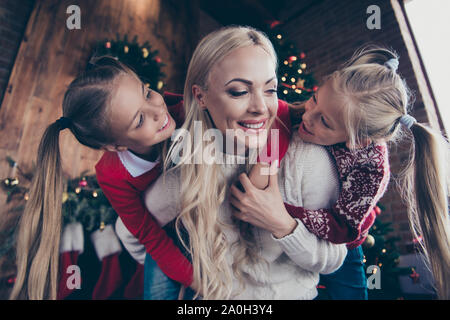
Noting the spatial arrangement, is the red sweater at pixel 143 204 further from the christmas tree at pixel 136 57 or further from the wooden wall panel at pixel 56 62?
the christmas tree at pixel 136 57

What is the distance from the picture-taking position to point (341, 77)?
0.62 meters

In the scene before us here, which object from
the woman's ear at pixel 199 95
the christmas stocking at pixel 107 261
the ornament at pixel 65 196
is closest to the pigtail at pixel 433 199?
the woman's ear at pixel 199 95

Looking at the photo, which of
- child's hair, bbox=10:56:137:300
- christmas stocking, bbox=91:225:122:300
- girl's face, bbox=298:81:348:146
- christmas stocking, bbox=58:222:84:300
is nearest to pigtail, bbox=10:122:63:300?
child's hair, bbox=10:56:137:300

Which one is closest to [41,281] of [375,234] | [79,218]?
[79,218]

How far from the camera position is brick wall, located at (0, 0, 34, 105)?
4.38 ft

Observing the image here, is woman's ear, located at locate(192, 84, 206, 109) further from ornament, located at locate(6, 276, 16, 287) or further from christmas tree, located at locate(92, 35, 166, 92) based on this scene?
ornament, located at locate(6, 276, 16, 287)

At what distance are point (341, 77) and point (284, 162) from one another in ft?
0.90

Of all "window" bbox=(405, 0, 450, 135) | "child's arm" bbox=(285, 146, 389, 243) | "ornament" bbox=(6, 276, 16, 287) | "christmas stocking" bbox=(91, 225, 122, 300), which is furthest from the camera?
"christmas stocking" bbox=(91, 225, 122, 300)

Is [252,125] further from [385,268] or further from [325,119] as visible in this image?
[385,268]

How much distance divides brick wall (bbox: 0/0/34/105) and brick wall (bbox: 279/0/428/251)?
1714 mm

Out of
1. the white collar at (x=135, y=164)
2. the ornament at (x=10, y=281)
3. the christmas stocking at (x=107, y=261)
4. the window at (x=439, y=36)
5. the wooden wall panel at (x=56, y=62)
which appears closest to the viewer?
the white collar at (x=135, y=164)

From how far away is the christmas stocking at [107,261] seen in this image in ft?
3.53

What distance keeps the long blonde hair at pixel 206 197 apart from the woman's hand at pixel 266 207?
7cm
